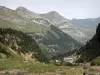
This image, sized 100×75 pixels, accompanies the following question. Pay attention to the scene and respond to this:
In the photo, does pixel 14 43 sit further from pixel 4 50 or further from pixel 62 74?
pixel 62 74

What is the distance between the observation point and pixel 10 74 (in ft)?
143

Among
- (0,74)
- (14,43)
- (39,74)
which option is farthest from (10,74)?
(14,43)

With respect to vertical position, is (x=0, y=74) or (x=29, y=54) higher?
(x=0, y=74)

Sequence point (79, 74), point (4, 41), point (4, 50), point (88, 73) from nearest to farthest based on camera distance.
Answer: point (88, 73)
point (79, 74)
point (4, 50)
point (4, 41)

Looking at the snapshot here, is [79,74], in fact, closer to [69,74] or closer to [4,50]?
[69,74]

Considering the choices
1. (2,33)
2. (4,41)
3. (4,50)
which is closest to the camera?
(4,50)

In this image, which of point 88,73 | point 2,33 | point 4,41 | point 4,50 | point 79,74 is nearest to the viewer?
point 88,73

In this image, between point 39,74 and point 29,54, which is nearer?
point 39,74

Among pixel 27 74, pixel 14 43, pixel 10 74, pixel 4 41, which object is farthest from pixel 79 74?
pixel 14 43

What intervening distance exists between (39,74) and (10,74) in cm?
484

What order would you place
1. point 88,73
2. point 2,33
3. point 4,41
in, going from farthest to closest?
point 2,33
point 4,41
point 88,73

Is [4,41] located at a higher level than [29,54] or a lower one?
higher

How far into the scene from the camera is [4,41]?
179 m

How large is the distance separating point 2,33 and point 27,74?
152349 mm
